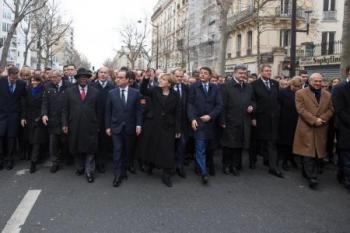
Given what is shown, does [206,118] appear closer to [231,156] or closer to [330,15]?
[231,156]

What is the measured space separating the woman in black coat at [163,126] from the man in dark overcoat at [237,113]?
116 cm

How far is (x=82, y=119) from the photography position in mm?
8273

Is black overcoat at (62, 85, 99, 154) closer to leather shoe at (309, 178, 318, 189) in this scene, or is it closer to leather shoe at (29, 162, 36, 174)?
leather shoe at (29, 162, 36, 174)

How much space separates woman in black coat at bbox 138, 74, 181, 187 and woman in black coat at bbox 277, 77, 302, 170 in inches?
104

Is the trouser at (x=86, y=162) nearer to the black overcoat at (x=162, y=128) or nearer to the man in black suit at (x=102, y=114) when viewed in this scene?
the man in black suit at (x=102, y=114)

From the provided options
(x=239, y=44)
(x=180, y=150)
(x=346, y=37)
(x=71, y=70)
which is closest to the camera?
(x=180, y=150)

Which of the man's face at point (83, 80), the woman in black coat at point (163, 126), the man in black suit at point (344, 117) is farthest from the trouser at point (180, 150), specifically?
the man in black suit at point (344, 117)

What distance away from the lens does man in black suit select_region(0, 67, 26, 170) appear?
9.07m

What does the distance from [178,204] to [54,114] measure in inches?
136

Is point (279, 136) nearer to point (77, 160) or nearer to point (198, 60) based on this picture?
point (77, 160)

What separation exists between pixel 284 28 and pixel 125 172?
36.7 m

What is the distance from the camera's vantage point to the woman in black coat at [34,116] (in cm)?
912

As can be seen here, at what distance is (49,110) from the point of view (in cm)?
895

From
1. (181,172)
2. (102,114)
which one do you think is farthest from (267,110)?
(102,114)
